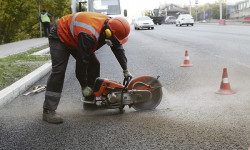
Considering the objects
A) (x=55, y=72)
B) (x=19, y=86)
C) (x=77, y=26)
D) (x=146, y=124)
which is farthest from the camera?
(x=19, y=86)

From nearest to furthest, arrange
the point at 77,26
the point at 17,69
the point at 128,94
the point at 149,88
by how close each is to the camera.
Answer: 1. the point at 77,26
2. the point at 128,94
3. the point at 149,88
4. the point at 17,69

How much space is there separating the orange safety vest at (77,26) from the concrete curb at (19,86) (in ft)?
5.84

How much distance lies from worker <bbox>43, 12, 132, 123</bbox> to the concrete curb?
54.3 inches

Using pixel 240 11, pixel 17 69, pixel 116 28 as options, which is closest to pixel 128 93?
pixel 116 28

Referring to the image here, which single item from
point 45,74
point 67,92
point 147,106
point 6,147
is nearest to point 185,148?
point 147,106

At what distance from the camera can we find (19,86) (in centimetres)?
595

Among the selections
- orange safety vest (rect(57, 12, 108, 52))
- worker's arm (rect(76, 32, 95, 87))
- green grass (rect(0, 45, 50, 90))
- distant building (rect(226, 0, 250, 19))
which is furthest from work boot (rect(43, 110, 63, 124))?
distant building (rect(226, 0, 250, 19))

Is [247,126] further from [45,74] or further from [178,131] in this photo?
[45,74]

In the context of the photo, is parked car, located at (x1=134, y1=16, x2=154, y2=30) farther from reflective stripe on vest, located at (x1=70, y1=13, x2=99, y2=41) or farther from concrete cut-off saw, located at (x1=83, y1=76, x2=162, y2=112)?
reflective stripe on vest, located at (x1=70, y1=13, x2=99, y2=41)

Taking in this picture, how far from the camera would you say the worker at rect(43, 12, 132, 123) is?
12.0ft

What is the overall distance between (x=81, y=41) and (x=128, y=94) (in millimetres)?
984

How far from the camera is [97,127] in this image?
12.6 ft

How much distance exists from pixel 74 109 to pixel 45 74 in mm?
3665

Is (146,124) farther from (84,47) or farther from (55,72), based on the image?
(55,72)
